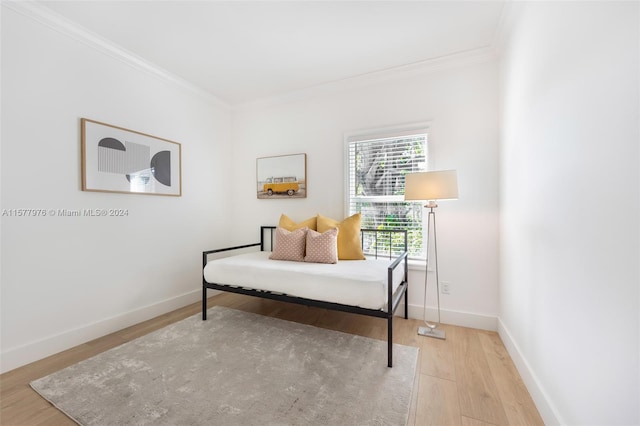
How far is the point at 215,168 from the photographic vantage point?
357cm

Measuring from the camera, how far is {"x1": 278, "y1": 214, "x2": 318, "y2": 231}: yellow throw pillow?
3049 mm

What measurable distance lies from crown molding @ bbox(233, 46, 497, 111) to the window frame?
0.54 metres

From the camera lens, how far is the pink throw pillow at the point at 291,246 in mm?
2686

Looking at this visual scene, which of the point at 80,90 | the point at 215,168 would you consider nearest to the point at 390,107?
the point at 215,168

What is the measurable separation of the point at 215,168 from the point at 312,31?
214cm

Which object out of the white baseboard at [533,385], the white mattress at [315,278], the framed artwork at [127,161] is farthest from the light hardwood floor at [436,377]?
the framed artwork at [127,161]

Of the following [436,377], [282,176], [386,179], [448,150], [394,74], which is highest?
[394,74]

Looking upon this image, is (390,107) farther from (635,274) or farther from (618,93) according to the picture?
(635,274)

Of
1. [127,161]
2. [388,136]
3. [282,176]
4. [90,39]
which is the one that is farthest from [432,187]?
[90,39]

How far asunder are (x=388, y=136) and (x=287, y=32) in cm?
139

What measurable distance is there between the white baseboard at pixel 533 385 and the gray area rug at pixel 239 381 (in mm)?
654

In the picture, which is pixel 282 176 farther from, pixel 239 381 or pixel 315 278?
pixel 239 381

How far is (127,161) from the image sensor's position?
253 centimetres

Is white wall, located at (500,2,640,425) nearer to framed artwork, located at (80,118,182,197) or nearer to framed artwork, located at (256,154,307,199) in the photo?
framed artwork, located at (256,154,307,199)
